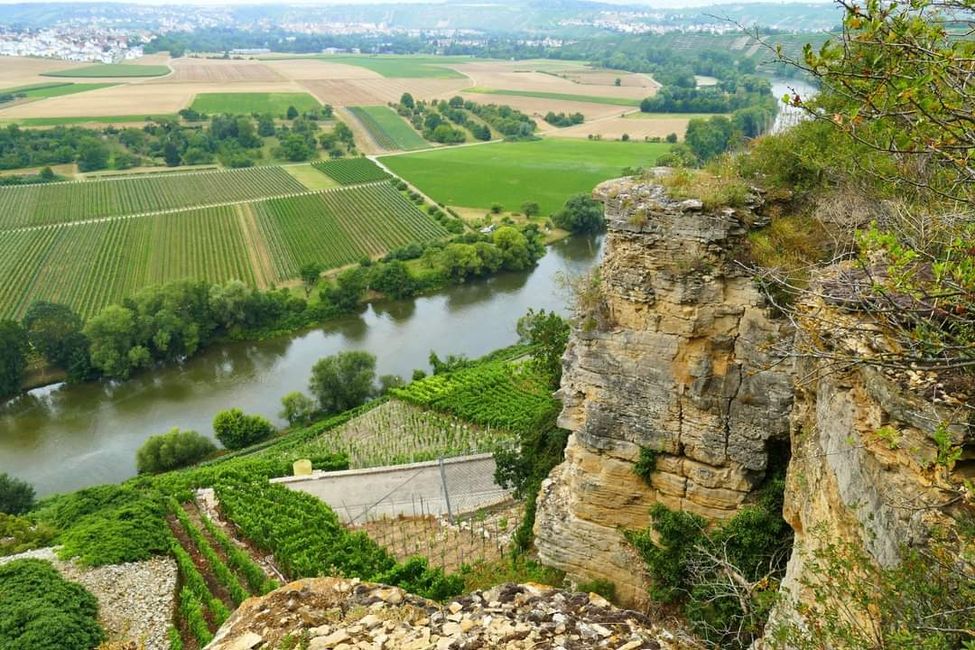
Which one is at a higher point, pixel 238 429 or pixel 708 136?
pixel 708 136

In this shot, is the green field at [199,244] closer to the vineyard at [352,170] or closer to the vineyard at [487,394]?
the vineyard at [352,170]

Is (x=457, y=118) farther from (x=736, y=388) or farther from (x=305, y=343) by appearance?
(x=736, y=388)

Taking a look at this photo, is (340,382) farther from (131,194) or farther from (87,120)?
(87,120)

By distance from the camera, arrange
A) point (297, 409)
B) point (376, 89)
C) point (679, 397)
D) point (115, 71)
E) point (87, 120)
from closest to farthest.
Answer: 1. point (679, 397)
2. point (297, 409)
3. point (87, 120)
4. point (376, 89)
5. point (115, 71)

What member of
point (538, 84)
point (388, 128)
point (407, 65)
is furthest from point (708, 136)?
point (407, 65)

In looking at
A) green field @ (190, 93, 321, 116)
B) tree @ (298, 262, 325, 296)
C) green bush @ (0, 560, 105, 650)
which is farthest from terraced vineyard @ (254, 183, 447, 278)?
green field @ (190, 93, 321, 116)

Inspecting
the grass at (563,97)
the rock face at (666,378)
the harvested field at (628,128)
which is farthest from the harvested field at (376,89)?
the rock face at (666,378)
